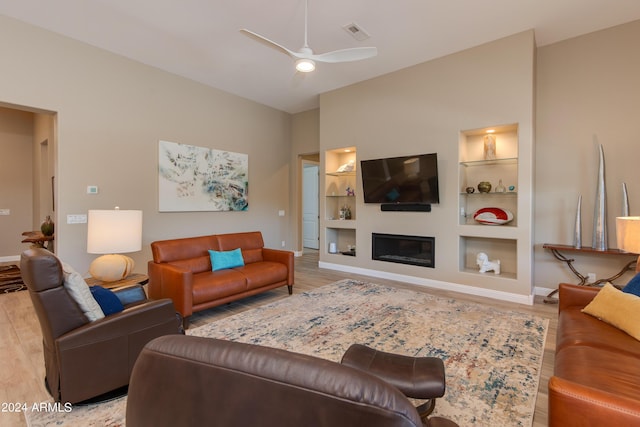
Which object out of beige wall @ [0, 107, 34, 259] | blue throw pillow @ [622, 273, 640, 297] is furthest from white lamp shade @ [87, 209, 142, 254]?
beige wall @ [0, 107, 34, 259]

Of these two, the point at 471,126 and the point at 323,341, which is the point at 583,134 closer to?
the point at 471,126

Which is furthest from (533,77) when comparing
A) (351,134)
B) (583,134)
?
(351,134)

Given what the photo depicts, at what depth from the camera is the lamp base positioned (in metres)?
A: 2.83

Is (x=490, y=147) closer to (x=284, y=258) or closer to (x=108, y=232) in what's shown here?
Answer: (x=284, y=258)

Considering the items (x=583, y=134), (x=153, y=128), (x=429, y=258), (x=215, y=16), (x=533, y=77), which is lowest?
(x=429, y=258)

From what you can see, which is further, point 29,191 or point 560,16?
point 29,191

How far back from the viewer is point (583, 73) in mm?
4012

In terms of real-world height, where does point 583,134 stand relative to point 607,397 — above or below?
above

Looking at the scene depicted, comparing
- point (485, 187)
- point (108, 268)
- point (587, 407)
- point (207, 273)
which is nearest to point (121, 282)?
point (108, 268)

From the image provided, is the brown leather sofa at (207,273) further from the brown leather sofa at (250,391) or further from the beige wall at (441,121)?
the brown leather sofa at (250,391)

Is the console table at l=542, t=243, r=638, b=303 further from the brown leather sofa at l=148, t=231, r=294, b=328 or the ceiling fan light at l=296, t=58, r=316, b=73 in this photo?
the ceiling fan light at l=296, t=58, r=316, b=73

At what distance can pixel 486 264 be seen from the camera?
4441 millimetres

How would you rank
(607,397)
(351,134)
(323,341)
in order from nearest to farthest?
(607,397) → (323,341) → (351,134)

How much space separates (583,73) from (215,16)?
4.72 meters
